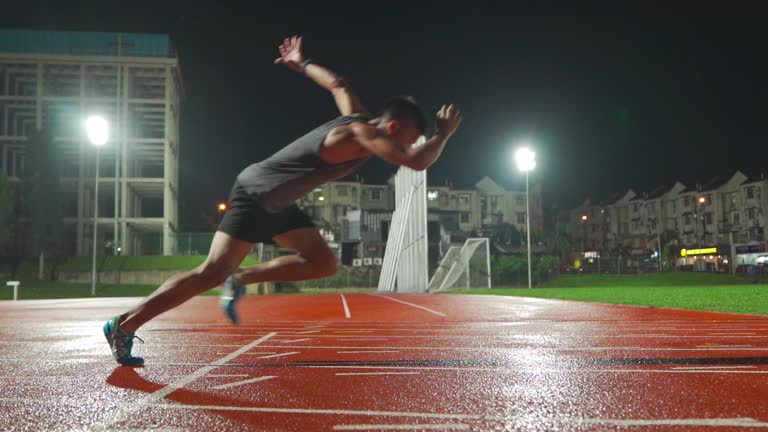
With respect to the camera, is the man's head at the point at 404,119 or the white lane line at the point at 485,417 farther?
the man's head at the point at 404,119

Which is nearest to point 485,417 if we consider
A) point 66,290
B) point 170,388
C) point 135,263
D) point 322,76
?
point 170,388

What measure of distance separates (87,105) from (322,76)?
50.7 metres

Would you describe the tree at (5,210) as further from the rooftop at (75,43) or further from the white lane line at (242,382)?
the white lane line at (242,382)

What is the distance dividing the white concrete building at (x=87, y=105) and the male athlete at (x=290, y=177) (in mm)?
46089

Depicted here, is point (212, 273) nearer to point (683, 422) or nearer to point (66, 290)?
point (683, 422)

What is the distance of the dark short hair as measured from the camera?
372cm

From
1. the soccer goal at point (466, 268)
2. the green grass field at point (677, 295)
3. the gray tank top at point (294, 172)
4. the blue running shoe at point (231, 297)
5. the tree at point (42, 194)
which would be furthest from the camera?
the tree at point (42, 194)

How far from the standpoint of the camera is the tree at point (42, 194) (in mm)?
42281

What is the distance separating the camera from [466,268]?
3197 cm

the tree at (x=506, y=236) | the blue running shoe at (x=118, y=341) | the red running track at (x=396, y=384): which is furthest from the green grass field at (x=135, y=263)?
the blue running shoe at (x=118, y=341)

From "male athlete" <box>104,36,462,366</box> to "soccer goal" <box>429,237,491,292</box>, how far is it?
90.2 ft

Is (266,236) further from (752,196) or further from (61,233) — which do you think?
(752,196)

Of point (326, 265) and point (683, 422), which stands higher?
point (326, 265)

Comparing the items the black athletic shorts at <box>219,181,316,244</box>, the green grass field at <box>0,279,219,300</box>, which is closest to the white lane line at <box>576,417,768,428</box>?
the black athletic shorts at <box>219,181,316,244</box>
